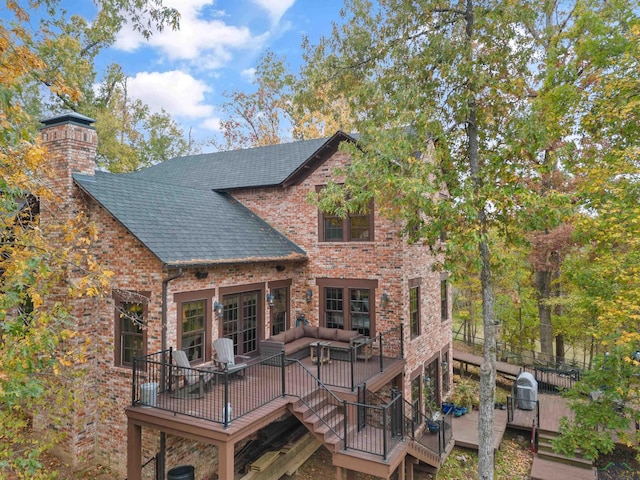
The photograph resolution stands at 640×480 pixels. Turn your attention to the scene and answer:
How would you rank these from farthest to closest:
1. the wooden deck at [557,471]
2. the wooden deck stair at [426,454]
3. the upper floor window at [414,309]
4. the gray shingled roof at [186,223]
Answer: the upper floor window at [414,309] → the wooden deck at [557,471] → the gray shingled roof at [186,223] → the wooden deck stair at [426,454]

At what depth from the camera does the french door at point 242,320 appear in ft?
35.7

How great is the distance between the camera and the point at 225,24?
16547 millimetres

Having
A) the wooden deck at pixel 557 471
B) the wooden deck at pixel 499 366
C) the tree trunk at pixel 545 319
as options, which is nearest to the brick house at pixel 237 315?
the wooden deck at pixel 557 471

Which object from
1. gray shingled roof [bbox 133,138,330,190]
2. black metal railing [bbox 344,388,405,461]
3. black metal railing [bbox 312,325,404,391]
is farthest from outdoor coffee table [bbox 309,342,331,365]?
gray shingled roof [bbox 133,138,330,190]

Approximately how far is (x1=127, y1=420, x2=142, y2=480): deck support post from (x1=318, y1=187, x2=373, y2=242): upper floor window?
748 cm

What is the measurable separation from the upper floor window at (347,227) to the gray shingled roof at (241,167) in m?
2.24

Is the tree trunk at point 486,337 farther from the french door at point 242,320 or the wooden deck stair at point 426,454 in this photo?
the french door at point 242,320

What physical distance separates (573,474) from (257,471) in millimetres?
8722

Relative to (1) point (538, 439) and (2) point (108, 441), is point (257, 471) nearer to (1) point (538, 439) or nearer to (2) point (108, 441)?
(2) point (108, 441)

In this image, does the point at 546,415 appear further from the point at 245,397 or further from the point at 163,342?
the point at 163,342

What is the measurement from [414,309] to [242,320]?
5.54 metres

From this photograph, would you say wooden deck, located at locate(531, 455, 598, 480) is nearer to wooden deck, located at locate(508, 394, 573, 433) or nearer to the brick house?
wooden deck, located at locate(508, 394, 573, 433)

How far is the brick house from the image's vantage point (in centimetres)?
842

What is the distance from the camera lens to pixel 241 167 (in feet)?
53.7
